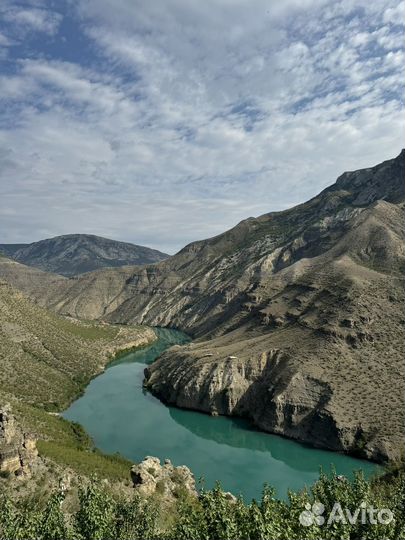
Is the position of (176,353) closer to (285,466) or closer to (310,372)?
(310,372)

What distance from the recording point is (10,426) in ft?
132

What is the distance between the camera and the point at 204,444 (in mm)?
65438

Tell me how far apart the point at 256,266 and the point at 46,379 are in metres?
105

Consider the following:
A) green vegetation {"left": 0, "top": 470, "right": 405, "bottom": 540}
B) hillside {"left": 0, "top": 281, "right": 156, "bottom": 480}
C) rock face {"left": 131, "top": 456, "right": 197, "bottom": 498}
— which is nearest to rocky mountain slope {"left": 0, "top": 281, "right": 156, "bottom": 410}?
hillside {"left": 0, "top": 281, "right": 156, "bottom": 480}

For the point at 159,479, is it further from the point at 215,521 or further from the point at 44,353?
the point at 44,353

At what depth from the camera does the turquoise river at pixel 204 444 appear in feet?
177

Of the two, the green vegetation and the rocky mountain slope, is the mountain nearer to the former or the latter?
the rocky mountain slope

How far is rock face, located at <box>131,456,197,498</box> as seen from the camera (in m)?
39.9

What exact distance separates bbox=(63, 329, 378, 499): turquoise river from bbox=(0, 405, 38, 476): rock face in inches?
842

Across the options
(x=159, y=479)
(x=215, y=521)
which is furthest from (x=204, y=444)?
(x=215, y=521)

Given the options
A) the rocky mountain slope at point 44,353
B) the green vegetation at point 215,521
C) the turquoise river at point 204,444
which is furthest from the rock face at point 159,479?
the rocky mountain slope at point 44,353

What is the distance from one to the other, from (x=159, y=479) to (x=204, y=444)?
80.2 ft

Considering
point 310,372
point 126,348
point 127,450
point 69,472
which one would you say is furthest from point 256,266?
point 69,472

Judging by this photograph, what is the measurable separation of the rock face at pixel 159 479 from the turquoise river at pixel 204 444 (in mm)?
6929
